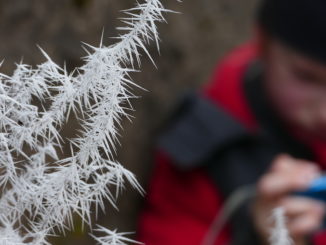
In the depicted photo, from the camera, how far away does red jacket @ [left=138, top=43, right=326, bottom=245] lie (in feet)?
4.38

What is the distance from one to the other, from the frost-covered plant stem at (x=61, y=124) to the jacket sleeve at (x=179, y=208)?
0.98 meters

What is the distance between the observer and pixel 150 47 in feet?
4.54

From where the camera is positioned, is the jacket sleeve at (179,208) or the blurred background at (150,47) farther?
the jacket sleeve at (179,208)

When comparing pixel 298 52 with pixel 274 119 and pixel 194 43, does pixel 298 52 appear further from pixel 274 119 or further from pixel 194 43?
pixel 194 43

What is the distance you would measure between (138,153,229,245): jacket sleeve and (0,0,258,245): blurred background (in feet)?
0.19

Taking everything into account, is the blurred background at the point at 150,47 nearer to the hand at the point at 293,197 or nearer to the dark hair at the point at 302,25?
the dark hair at the point at 302,25

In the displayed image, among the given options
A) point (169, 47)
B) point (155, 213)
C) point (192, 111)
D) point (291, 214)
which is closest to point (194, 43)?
point (169, 47)


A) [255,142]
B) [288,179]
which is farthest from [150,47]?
[288,179]

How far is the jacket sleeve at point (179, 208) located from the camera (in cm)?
133

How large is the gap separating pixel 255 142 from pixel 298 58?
0.22 m

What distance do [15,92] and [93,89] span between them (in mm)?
49

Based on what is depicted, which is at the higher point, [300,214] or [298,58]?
[298,58]

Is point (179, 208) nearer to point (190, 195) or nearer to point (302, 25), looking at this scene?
point (190, 195)

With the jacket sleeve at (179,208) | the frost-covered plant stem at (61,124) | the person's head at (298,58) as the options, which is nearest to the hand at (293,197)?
the person's head at (298,58)
